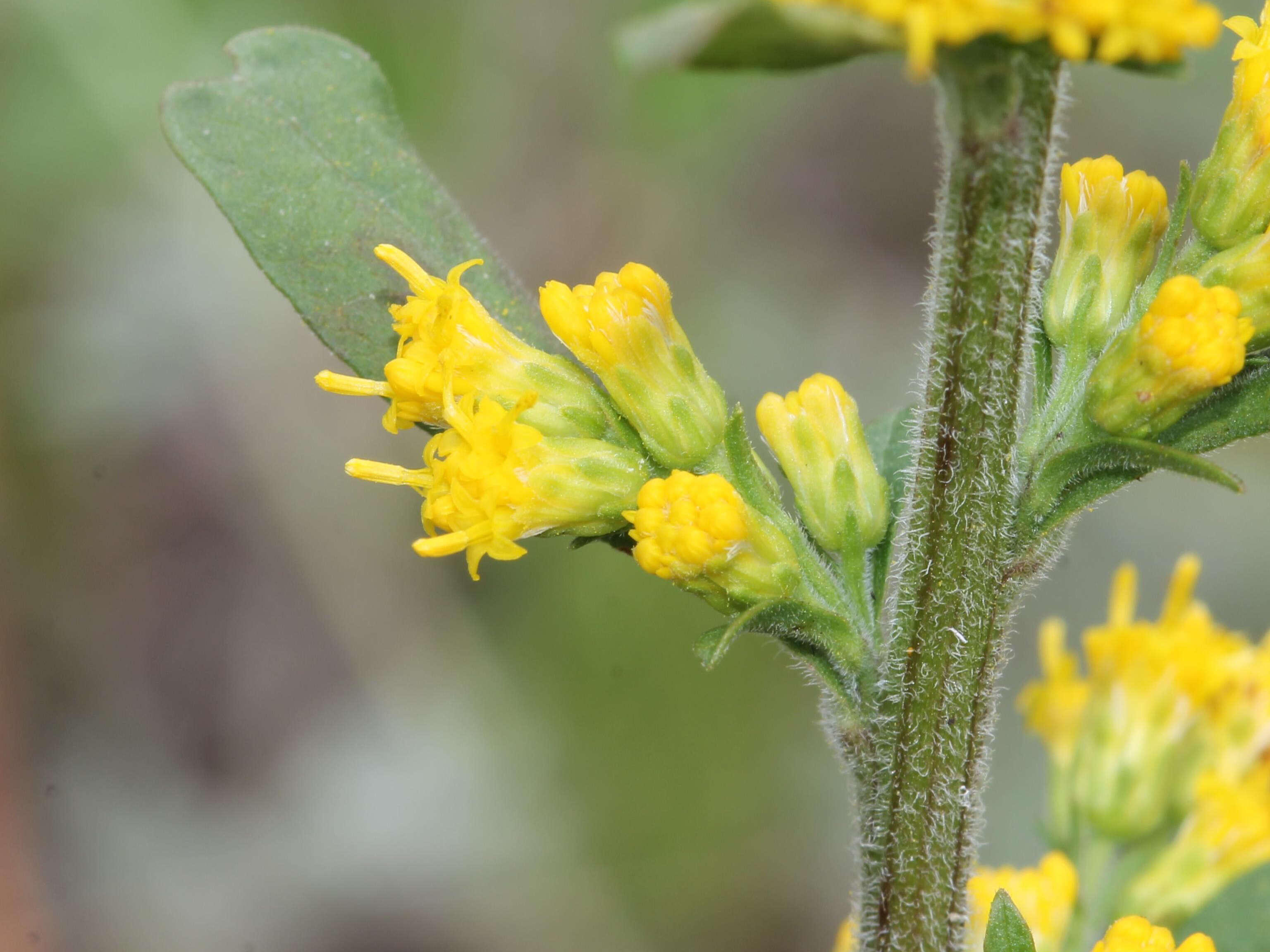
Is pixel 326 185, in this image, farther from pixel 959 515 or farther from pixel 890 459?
pixel 959 515

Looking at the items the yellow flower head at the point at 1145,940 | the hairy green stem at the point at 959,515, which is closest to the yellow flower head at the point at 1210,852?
the yellow flower head at the point at 1145,940

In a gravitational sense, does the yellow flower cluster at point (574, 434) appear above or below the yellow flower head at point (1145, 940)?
above

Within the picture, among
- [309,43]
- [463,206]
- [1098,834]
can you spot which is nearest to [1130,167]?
[463,206]

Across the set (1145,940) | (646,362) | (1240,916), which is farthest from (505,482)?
(1240,916)

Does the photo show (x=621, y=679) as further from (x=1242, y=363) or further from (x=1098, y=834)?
(x=1242, y=363)

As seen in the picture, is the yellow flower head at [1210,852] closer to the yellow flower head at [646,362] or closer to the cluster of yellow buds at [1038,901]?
the cluster of yellow buds at [1038,901]

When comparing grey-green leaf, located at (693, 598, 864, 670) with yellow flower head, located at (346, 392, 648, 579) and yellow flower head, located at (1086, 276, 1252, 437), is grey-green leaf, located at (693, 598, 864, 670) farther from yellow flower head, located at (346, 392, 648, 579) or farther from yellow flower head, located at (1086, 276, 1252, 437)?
yellow flower head, located at (1086, 276, 1252, 437)
